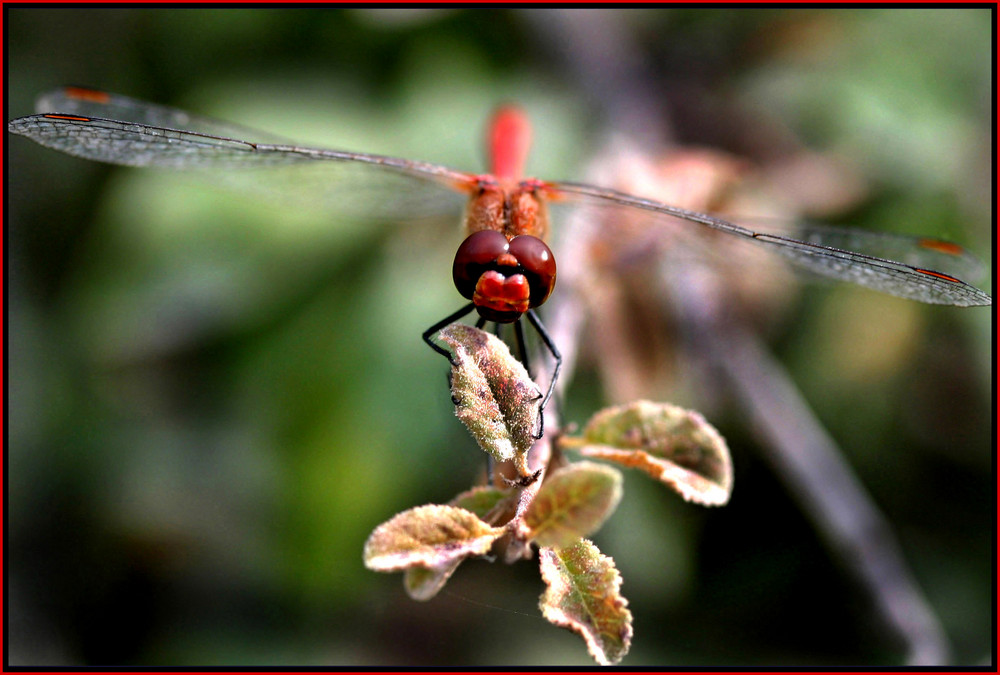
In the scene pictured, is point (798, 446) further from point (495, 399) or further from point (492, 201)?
point (495, 399)

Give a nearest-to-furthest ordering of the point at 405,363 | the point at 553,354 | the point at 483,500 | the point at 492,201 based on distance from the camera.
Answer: the point at 483,500
the point at 553,354
the point at 492,201
the point at 405,363

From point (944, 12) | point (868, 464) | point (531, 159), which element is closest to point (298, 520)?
point (531, 159)

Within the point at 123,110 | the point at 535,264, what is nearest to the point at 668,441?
the point at 535,264

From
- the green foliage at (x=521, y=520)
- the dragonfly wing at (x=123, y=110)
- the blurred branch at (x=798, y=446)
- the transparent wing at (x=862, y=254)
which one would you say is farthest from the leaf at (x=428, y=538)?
the dragonfly wing at (x=123, y=110)

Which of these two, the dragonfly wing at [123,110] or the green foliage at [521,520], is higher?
the dragonfly wing at [123,110]

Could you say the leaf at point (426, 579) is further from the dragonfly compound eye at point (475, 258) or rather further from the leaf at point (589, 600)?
the dragonfly compound eye at point (475, 258)

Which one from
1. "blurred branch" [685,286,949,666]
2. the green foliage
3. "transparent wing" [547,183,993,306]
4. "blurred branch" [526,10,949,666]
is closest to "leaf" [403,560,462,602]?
the green foliage
